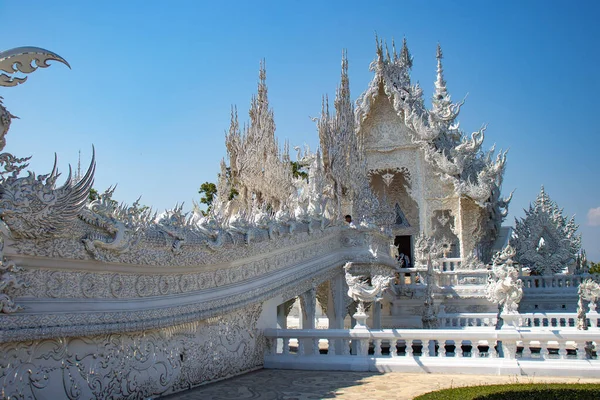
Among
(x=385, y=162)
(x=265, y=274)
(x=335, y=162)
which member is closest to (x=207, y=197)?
(x=385, y=162)

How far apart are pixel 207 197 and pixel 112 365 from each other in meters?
21.4

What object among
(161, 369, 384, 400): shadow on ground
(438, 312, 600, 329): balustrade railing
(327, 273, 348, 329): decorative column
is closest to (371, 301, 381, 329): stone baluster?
(327, 273, 348, 329): decorative column

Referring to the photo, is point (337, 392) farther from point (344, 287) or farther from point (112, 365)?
point (344, 287)

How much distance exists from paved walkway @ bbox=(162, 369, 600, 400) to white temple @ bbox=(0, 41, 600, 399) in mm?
181

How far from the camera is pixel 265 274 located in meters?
7.01

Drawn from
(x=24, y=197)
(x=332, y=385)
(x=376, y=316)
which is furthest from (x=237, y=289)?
(x=376, y=316)

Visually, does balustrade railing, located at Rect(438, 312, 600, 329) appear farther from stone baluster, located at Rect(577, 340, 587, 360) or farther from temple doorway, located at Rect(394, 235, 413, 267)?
temple doorway, located at Rect(394, 235, 413, 267)

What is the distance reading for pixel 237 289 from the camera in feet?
20.5

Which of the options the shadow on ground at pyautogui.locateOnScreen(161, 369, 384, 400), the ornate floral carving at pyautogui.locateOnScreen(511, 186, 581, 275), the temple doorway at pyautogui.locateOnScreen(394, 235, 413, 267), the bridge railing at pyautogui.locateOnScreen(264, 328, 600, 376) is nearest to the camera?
the shadow on ground at pyautogui.locateOnScreen(161, 369, 384, 400)

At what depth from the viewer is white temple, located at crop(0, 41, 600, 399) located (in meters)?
3.81

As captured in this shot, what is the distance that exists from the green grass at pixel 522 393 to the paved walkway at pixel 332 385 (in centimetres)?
47

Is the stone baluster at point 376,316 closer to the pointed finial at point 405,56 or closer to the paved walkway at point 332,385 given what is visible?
the paved walkway at point 332,385

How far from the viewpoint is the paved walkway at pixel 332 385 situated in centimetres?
498

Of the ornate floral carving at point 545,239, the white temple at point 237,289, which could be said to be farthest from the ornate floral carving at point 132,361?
the ornate floral carving at point 545,239
